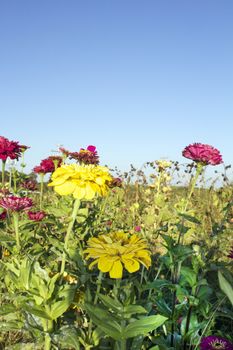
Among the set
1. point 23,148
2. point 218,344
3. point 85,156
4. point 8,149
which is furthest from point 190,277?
point 23,148

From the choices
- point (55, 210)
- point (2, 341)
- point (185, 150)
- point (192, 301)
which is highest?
point (185, 150)

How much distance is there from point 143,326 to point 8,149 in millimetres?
2225

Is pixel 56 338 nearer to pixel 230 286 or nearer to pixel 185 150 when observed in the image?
pixel 230 286

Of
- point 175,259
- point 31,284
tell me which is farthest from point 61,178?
point 175,259

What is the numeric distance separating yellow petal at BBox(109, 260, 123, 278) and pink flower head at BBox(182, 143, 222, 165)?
1572 mm

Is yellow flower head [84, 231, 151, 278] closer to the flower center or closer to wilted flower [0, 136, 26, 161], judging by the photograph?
the flower center

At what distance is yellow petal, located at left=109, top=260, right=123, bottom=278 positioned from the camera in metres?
1.32

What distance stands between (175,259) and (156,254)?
6.39ft

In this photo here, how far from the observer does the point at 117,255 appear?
1417mm

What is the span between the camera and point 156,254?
13.6 feet

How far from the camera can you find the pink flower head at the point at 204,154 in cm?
275

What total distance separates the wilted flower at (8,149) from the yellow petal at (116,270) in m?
2.12

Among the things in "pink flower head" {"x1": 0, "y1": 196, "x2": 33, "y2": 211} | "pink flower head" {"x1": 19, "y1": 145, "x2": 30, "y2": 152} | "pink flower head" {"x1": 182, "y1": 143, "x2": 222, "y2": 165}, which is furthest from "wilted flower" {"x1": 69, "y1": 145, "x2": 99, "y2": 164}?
"pink flower head" {"x1": 0, "y1": 196, "x2": 33, "y2": 211}

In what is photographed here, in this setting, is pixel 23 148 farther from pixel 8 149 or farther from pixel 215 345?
pixel 215 345
